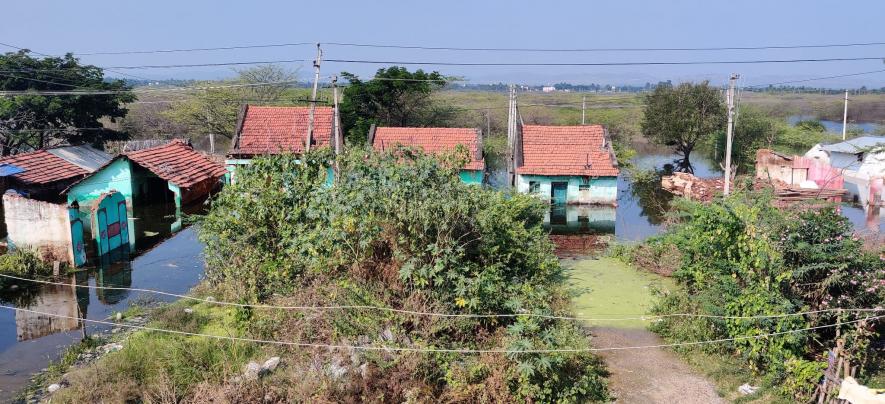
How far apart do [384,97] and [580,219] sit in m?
12.8

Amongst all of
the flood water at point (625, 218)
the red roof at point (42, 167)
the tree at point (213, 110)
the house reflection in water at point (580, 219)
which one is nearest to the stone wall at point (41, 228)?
A: the red roof at point (42, 167)

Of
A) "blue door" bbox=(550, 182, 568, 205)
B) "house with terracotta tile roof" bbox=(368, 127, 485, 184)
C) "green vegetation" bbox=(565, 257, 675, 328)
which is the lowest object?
"green vegetation" bbox=(565, 257, 675, 328)

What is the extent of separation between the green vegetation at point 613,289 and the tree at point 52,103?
20136 millimetres

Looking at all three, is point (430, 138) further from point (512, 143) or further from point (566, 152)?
point (566, 152)

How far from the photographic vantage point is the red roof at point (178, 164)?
22.4 meters

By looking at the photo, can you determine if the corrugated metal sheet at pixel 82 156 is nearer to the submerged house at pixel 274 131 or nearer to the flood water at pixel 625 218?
the submerged house at pixel 274 131

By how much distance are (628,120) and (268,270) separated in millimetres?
46683

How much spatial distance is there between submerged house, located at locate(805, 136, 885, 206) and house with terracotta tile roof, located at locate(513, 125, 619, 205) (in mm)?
8758

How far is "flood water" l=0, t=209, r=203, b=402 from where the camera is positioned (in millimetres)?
10405

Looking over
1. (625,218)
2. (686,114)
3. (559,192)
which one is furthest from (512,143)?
(686,114)

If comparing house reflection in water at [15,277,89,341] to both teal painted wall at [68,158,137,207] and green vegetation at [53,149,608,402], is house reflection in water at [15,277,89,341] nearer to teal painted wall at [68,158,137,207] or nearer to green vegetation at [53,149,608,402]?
green vegetation at [53,149,608,402]

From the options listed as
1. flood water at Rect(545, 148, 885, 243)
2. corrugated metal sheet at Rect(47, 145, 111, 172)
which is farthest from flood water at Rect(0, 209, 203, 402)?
flood water at Rect(545, 148, 885, 243)

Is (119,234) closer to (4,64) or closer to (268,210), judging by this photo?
(268,210)

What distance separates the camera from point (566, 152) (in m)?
24.4
